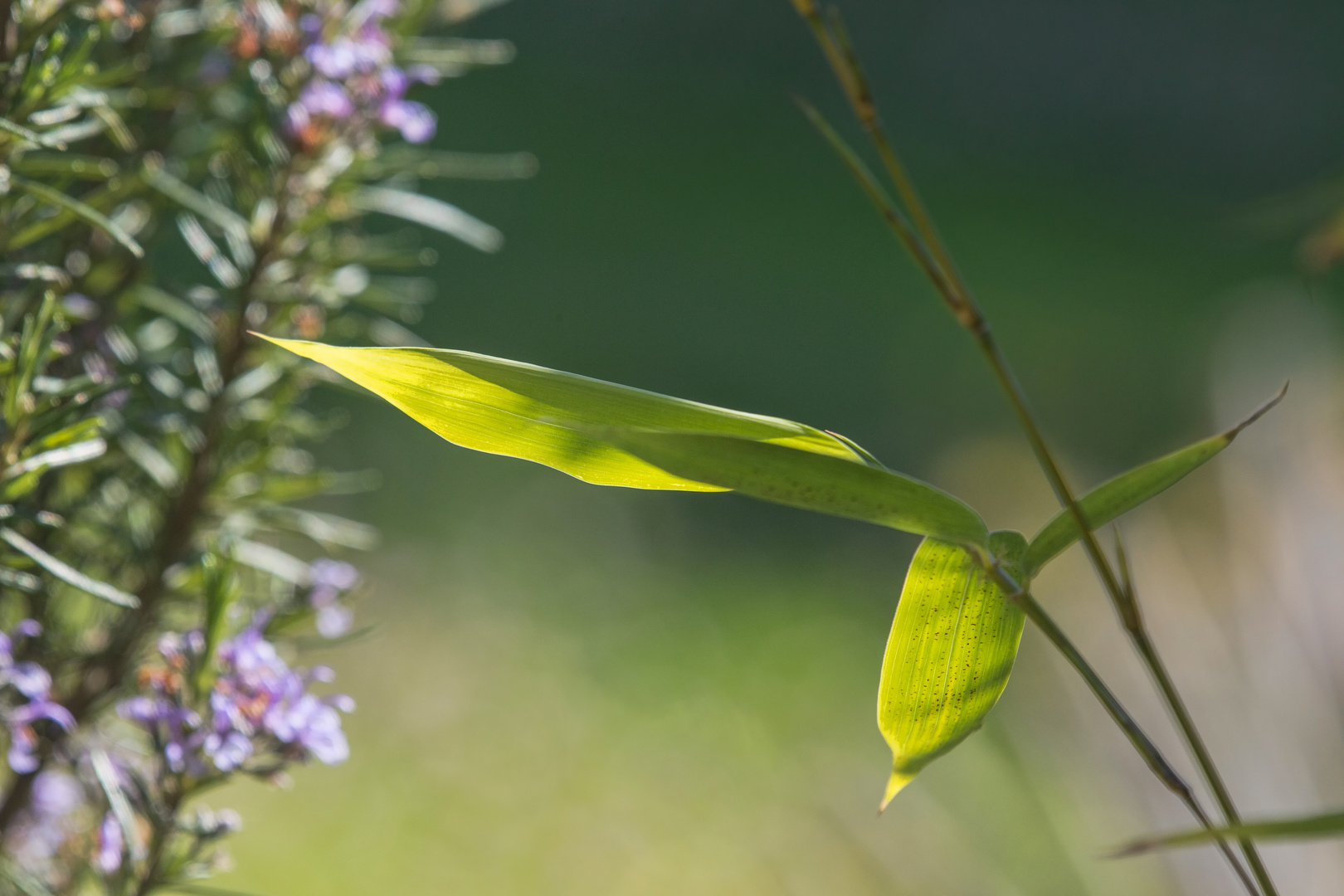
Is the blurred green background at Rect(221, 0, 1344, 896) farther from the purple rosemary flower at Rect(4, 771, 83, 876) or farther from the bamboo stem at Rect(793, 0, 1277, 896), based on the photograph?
the purple rosemary flower at Rect(4, 771, 83, 876)

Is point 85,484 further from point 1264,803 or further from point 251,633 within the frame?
point 1264,803

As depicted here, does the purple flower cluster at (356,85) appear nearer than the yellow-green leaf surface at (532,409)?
No

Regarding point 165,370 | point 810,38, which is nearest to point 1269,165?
point 810,38

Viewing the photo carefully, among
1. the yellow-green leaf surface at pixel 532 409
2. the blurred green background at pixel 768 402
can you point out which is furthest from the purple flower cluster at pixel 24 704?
the blurred green background at pixel 768 402

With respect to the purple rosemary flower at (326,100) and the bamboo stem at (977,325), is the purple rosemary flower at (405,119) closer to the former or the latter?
the purple rosemary flower at (326,100)

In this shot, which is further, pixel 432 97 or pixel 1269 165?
pixel 1269 165

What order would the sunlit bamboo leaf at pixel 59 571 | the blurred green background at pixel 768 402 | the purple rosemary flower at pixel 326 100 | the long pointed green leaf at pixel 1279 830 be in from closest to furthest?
the long pointed green leaf at pixel 1279 830 → the sunlit bamboo leaf at pixel 59 571 → the purple rosemary flower at pixel 326 100 → the blurred green background at pixel 768 402
